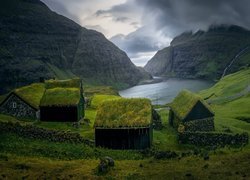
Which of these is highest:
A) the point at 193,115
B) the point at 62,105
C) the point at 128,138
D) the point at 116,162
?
the point at 62,105

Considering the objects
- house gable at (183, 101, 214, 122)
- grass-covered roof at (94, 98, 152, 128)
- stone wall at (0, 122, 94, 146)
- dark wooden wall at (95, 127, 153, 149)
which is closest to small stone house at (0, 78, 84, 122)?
grass-covered roof at (94, 98, 152, 128)

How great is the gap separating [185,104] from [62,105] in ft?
79.3

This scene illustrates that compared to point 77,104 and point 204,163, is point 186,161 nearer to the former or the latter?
point 204,163

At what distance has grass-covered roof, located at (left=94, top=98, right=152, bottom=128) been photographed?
49272 millimetres

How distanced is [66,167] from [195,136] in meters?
24.8

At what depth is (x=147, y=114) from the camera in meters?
50.5

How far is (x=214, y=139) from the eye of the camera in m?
51.9

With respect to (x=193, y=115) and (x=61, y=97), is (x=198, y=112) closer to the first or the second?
(x=193, y=115)

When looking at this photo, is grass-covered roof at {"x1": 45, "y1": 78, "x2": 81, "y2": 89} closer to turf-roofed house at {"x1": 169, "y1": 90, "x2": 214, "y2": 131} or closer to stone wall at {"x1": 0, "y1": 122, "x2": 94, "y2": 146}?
stone wall at {"x1": 0, "y1": 122, "x2": 94, "y2": 146}

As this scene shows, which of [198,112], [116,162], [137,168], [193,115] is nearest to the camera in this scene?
[137,168]

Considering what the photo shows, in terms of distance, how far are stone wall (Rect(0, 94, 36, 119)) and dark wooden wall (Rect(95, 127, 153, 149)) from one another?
20.9 metres

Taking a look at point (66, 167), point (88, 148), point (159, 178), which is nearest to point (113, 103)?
point (88, 148)

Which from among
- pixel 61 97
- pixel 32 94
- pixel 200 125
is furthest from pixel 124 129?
pixel 32 94

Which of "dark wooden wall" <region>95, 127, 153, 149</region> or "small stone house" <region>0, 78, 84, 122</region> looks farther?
"small stone house" <region>0, 78, 84, 122</region>
